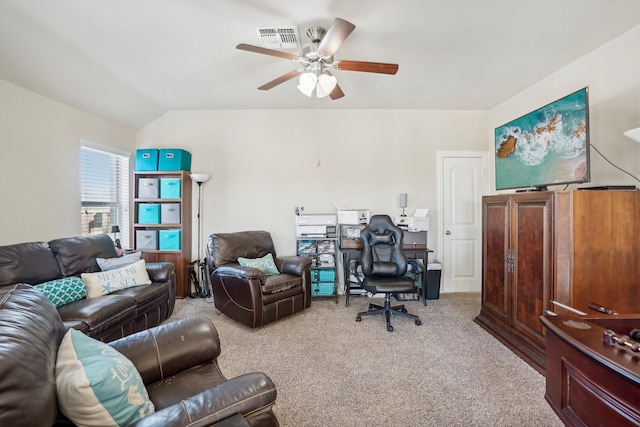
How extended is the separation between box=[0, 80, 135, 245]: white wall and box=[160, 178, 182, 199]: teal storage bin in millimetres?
853

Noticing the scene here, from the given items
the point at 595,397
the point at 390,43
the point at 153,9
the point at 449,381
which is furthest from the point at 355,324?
the point at 153,9

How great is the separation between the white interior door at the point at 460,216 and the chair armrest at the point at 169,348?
11.3 ft

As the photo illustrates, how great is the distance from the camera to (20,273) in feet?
6.70

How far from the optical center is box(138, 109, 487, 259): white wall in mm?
3873

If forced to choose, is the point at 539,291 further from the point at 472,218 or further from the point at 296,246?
the point at 296,246

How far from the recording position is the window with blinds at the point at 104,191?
10.4 ft

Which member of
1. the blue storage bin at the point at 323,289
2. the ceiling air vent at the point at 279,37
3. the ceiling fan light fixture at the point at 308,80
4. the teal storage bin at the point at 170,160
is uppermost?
the ceiling air vent at the point at 279,37

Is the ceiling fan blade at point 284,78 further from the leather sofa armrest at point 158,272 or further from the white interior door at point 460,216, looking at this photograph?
the white interior door at point 460,216

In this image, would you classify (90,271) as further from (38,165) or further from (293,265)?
(293,265)

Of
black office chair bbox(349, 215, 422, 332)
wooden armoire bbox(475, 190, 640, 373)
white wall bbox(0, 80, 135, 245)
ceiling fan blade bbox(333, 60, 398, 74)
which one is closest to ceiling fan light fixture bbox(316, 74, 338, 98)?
ceiling fan blade bbox(333, 60, 398, 74)

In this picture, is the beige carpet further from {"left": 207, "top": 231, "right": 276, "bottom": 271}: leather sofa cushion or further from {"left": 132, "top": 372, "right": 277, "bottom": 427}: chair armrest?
{"left": 132, "top": 372, "right": 277, "bottom": 427}: chair armrest

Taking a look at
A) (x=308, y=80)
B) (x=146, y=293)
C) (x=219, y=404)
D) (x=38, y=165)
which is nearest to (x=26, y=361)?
(x=219, y=404)

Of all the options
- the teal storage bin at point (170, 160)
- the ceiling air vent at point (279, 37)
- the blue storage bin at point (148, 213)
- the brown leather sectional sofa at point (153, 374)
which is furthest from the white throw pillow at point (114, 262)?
the ceiling air vent at point (279, 37)

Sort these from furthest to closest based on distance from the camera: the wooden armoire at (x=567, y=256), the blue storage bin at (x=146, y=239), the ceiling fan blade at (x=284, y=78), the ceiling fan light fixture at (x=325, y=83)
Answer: the blue storage bin at (x=146, y=239) < the ceiling fan blade at (x=284, y=78) < the ceiling fan light fixture at (x=325, y=83) < the wooden armoire at (x=567, y=256)
